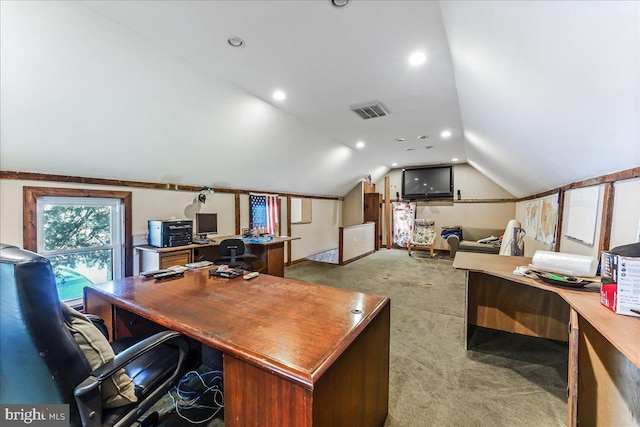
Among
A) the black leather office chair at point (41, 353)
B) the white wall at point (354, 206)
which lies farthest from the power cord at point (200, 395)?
the white wall at point (354, 206)

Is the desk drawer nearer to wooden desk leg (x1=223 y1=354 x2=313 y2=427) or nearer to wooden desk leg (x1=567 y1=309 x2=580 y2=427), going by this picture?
wooden desk leg (x1=223 y1=354 x2=313 y2=427)

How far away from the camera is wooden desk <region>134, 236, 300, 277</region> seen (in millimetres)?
3294

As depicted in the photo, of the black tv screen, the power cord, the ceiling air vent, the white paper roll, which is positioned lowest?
the power cord

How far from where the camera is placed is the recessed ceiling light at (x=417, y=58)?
90.3 inches

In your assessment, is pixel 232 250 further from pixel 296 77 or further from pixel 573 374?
pixel 573 374

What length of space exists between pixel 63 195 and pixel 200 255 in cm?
178

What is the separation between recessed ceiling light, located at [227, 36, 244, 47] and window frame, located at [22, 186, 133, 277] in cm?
247

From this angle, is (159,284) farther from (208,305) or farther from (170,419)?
(170,419)

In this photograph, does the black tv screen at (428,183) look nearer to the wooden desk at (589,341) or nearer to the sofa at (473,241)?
the sofa at (473,241)

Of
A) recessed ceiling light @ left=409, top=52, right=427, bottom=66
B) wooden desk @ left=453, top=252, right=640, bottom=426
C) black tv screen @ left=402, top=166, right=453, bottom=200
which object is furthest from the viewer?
black tv screen @ left=402, top=166, right=453, bottom=200

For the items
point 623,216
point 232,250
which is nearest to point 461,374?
point 623,216

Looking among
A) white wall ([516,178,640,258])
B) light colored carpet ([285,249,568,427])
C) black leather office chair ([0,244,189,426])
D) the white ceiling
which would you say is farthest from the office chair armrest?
white wall ([516,178,640,258])

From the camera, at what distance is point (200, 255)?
4.05 meters

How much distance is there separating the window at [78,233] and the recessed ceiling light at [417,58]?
3746 millimetres
